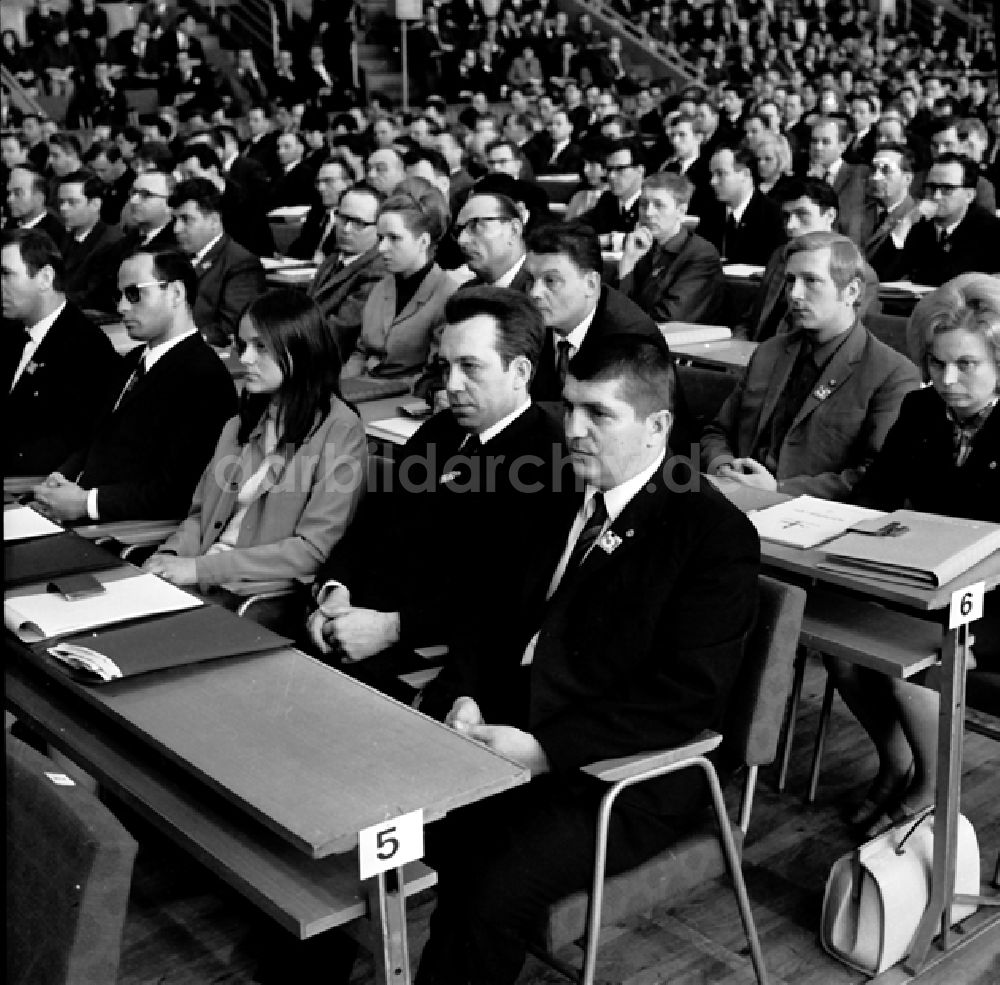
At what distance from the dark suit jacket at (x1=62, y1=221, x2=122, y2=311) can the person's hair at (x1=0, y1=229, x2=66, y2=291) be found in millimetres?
2529

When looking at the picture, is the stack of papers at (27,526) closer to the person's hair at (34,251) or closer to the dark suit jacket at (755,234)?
the person's hair at (34,251)

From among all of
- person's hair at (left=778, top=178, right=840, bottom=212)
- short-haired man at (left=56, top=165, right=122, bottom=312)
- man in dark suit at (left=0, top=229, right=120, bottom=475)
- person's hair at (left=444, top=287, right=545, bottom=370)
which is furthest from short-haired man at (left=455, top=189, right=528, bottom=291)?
short-haired man at (left=56, top=165, right=122, bottom=312)

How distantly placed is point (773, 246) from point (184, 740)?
20.3 ft

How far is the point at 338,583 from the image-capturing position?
2.90m

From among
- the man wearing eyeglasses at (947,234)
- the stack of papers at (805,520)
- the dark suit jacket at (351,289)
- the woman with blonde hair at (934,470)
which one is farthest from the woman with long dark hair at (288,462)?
the man wearing eyeglasses at (947,234)

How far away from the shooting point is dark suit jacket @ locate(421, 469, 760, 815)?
2123 mm

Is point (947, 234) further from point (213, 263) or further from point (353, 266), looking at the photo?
point (213, 263)

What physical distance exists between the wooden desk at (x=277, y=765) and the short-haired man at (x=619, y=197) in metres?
6.30

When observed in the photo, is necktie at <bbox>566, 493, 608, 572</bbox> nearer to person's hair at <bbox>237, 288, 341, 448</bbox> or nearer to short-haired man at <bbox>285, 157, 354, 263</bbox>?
person's hair at <bbox>237, 288, 341, 448</bbox>

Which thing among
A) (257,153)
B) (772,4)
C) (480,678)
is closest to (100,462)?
(480,678)

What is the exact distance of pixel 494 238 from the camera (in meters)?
5.02

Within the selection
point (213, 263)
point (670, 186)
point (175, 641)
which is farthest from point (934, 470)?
point (213, 263)

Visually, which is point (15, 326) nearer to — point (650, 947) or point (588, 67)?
point (650, 947)

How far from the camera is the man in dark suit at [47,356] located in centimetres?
424
